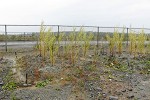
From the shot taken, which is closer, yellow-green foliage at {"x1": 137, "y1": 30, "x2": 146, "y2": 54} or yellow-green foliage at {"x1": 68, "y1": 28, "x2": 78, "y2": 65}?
yellow-green foliage at {"x1": 68, "y1": 28, "x2": 78, "y2": 65}

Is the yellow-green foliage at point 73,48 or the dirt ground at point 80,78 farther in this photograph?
the yellow-green foliage at point 73,48

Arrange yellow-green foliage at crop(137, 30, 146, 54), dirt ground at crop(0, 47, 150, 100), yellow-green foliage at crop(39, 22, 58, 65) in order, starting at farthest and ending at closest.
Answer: yellow-green foliage at crop(137, 30, 146, 54)
yellow-green foliage at crop(39, 22, 58, 65)
dirt ground at crop(0, 47, 150, 100)

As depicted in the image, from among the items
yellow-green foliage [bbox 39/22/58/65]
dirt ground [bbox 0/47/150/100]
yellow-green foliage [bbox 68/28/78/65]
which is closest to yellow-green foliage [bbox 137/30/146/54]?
dirt ground [bbox 0/47/150/100]

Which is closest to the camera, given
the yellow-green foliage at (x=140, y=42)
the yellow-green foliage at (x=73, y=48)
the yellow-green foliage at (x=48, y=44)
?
the yellow-green foliage at (x=48, y=44)

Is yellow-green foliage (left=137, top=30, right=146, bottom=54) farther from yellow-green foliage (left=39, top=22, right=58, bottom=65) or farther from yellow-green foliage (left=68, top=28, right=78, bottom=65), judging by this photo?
yellow-green foliage (left=39, top=22, right=58, bottom=65)

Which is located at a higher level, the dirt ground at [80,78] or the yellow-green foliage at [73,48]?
the yellow-green foliage at [73,48]

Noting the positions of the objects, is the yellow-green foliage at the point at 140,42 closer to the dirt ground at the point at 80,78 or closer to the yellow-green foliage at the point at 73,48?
the dirt ground at the point at 80,78

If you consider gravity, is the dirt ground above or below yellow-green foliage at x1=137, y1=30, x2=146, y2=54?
below

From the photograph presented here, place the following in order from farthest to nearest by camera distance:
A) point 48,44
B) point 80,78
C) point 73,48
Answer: point 73,48
point 48,44
point 80,78

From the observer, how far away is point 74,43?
50.4 feet

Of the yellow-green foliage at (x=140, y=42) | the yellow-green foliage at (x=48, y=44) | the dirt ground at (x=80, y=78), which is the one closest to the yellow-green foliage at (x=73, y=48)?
the dirt ground at (x=80, y=78)

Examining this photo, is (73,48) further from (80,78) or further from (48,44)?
(80,78)

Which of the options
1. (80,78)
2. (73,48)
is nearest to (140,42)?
(73,48)

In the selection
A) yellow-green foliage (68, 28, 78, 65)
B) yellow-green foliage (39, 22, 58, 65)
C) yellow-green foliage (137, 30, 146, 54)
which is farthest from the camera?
yellow-green foliage (137, 30, 146, 54)
